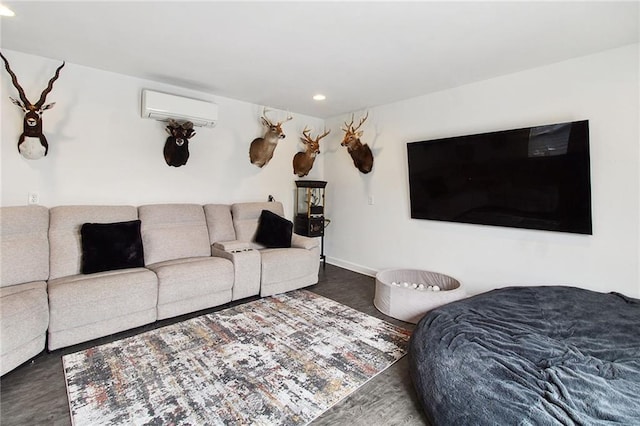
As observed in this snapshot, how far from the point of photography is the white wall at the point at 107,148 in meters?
2.71

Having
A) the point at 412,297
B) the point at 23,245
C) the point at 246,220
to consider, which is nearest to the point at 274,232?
the point at 246,220

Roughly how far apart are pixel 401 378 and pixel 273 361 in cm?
91

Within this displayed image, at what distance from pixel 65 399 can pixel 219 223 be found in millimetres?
2194

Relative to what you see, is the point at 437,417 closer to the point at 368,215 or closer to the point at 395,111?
the point at 368,215

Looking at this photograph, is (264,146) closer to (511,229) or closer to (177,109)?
(177,109)

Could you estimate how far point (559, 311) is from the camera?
2182mm

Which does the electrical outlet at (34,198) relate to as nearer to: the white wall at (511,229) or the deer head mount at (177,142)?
the deer head mount at (177,142)

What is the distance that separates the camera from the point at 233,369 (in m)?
2.09

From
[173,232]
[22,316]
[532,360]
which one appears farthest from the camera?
[173,232]

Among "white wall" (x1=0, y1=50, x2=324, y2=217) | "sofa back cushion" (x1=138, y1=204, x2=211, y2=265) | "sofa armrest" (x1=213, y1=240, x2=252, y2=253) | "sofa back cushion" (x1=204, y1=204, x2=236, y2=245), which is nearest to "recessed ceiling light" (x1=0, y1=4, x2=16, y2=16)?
"white wall" (x1=0, y1=50, x2=324, y2=217)

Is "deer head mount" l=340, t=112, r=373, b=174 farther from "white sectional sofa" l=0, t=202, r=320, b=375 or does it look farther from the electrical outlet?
the electrical outlet

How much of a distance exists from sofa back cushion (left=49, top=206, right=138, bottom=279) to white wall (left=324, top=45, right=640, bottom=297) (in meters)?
3.25

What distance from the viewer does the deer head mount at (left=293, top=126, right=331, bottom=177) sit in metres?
4.49

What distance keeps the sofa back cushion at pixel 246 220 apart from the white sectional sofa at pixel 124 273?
14 millimetres
